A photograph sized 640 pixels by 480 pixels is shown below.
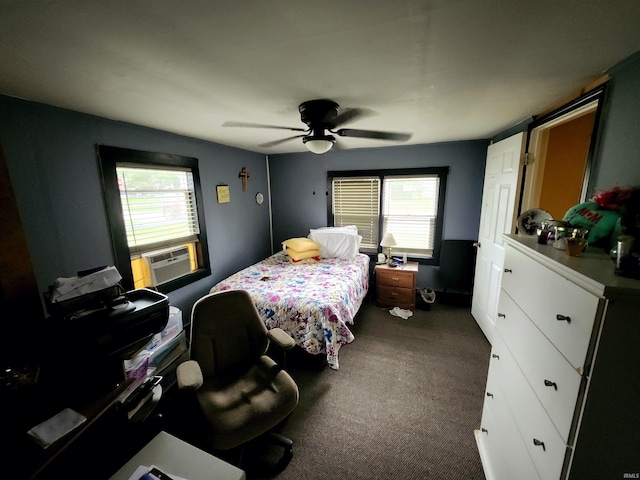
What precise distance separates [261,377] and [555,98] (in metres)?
2.83

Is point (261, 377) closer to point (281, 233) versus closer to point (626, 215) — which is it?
point (626, 215)

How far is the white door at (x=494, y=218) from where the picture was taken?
2355 mm

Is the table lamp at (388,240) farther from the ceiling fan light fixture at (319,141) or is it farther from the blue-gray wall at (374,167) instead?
the ceiling fan light fixture at (319,141)

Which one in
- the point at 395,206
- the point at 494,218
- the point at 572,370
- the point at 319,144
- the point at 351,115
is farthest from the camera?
the point at 395,206

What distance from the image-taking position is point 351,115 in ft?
6.77

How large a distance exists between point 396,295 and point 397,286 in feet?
0.44

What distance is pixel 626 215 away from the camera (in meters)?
1.01

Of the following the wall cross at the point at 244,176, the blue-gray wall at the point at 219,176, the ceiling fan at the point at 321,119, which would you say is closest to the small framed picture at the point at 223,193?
the blue-gray wall at the point at 219,176

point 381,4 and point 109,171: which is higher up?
point 381,4

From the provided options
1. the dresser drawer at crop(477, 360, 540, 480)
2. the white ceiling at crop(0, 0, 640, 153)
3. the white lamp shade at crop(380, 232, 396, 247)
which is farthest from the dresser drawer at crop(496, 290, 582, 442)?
the white lamp shade at crop(380, 232, 396, 247)

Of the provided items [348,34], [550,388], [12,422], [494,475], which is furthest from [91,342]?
[494,475]

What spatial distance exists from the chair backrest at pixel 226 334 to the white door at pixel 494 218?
8.05ft

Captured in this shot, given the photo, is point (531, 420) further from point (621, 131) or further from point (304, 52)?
point (304, 52)

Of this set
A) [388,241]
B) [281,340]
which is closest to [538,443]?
[281,340]
